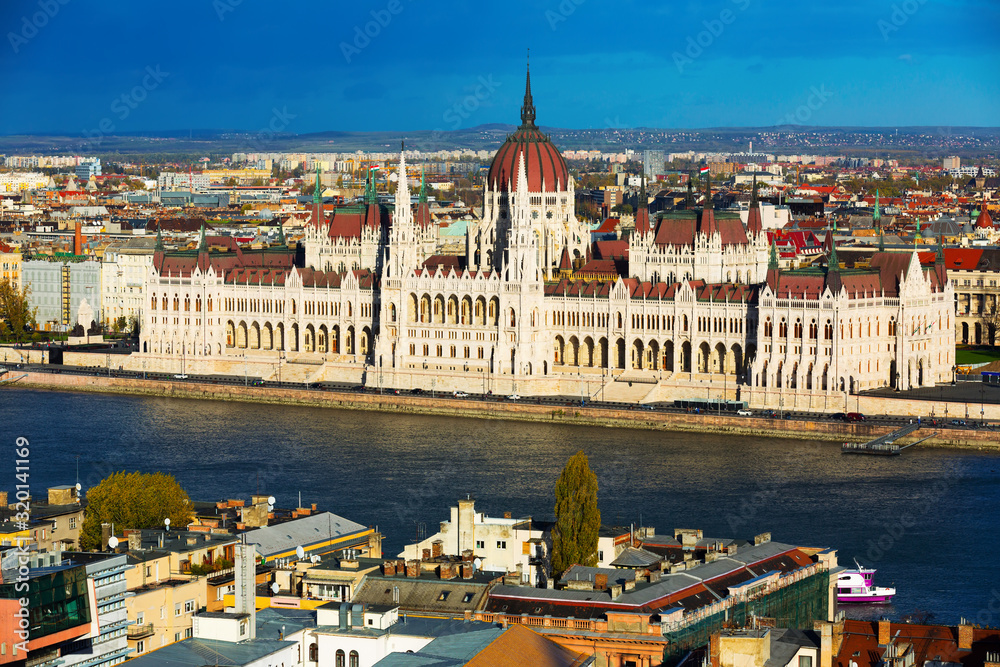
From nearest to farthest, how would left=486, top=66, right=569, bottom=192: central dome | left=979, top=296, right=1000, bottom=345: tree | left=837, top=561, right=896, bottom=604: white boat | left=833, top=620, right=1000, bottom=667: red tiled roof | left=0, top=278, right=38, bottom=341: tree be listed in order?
left=833, top=620, right=1000, bottom=667: red tiled roof
left=837, top=561, right=896, bottom=604: white boat
left=486, top=66, right=569, bottom=192: central dome
left=979, top=296, right=1000, bottom=345: tree
left=0, top=278, right=38, bottom=341: tree

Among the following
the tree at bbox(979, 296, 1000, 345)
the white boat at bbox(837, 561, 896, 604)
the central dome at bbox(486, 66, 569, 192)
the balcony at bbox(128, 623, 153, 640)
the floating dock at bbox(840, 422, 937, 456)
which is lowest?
the white boat at bbox(837, 561, 896, 604)

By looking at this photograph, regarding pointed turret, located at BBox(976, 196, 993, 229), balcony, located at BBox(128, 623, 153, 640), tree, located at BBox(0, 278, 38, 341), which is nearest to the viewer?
balcony, located at BBox(128, 623, 153, 640)

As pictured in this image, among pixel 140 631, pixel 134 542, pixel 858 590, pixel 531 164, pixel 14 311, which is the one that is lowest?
pixel 858 590

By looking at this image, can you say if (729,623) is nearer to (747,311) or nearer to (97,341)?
(747,311)

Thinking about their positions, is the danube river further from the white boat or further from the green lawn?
the green lawn

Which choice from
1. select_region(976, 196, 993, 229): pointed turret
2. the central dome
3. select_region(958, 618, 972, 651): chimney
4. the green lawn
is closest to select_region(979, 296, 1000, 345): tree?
the green lawn

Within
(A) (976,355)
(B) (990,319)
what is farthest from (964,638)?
(B) (990,319)

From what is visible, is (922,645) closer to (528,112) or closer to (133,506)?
(133,506)

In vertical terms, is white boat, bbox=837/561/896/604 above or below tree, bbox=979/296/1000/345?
below
